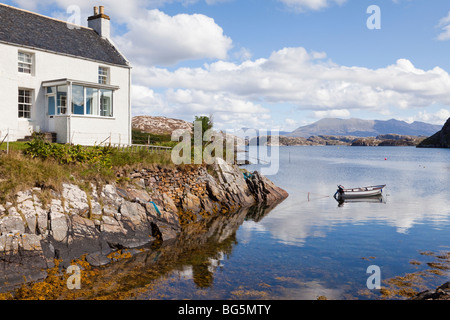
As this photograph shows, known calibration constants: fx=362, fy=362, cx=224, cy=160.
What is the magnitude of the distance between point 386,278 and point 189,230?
11582mm

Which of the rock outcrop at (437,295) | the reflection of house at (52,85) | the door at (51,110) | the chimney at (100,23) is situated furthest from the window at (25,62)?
the rock outcrop at (437,295)

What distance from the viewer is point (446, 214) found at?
99.6 feet

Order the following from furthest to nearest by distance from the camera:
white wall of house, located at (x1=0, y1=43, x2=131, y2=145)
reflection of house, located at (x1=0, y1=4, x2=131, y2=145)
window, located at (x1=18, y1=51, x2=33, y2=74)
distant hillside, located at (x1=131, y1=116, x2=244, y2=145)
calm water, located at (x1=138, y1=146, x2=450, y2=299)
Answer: distant hillside, located at (x1=131, y1=116, x2=244, y2=145) < window, located at (x1=18, y1=51, x2=33, y2=74) < reflection of house, located at (x1=0, y1=4, x2=131, y2=145) < white wall of house, located at (x1=0, y1=43, x2=131, y2=145) < calm water, located at (x1=138, y1=146, x2=450, y2=299)

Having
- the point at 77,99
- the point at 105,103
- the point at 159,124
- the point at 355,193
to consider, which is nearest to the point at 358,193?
the point at 355,193

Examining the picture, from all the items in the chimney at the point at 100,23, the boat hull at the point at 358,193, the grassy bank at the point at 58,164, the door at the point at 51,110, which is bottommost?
the boat hull at the point at 358,193

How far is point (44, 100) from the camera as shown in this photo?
2922 cm

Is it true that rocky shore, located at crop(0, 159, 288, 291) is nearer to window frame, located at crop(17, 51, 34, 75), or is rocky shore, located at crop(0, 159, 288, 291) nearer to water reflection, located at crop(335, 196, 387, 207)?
window frame, located at crop(17, 51, 34, 75)

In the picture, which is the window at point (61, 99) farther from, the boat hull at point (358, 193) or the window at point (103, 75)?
the boat hull at point (358, 193)

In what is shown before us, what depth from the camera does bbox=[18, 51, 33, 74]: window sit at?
28.0 m

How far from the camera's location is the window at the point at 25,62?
28.0m

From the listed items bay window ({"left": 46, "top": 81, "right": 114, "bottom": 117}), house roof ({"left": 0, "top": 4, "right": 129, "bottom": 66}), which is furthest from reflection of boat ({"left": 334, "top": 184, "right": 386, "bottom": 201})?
house roof ({"left": 0, "top": 4, "right": 129, "bottom": 66})

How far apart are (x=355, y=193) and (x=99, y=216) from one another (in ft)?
95.9

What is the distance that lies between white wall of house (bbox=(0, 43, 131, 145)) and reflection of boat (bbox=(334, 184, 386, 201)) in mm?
22455
